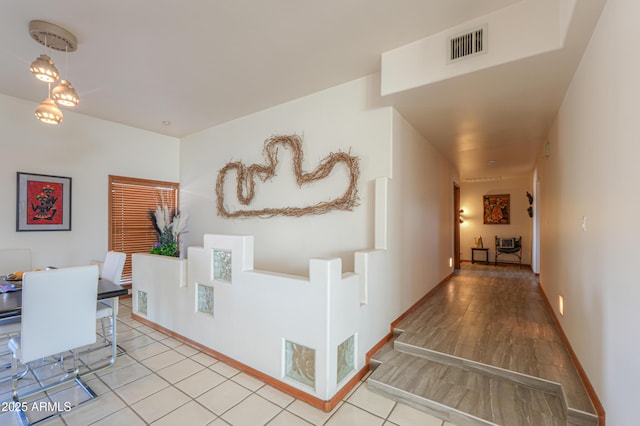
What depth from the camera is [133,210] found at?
194 inches

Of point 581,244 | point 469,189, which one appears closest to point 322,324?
point 581,244

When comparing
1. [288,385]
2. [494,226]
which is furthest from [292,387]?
[494,226]

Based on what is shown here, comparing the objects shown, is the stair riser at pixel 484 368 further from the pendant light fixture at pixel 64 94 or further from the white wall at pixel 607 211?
the pendant light fixture at pixel 64 94

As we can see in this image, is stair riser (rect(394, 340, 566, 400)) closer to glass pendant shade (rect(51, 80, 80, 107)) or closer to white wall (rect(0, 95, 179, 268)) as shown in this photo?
glass pendant shade (rect(51, 80, 80, 107))

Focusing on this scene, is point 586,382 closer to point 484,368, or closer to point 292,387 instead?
point 484,368

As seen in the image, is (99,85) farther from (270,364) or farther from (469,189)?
(469,189)

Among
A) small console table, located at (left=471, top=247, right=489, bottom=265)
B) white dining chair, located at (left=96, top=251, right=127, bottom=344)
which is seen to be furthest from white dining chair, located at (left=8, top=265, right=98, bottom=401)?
small console table, located at (left=471, top=247, right=489, bottom=265)

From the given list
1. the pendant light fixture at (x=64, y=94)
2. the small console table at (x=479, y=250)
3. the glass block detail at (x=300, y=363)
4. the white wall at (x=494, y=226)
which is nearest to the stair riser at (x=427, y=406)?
the glass block detail at (x=300, y=363)

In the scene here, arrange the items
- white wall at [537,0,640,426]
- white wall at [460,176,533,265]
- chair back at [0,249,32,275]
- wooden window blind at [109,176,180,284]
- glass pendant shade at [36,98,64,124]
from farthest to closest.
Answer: white wall at [460,176,533,265]
wooden window blind at [109,176,180,284]
chair back at [0,249,32,275]
glass pendant shade at [36,98,64,124]
white wall at [537,0,640,426]

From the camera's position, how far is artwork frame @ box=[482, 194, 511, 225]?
7.84 meters

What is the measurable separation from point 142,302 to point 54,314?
173cm

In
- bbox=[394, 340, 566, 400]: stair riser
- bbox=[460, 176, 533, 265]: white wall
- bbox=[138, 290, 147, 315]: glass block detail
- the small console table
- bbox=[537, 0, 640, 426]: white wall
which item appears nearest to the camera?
bbox=[537, 0, 640, 426]: white wall

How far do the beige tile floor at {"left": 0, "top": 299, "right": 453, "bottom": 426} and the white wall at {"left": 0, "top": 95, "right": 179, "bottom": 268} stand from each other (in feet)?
7.04

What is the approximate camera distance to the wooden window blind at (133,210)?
15.3 ft
